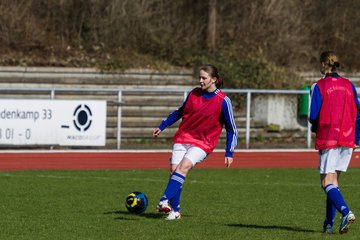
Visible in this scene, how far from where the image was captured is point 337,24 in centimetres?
3756

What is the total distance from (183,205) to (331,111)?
12.2ft

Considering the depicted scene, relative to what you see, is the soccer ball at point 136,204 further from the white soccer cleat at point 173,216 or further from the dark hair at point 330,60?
the dark hair at point 330,60

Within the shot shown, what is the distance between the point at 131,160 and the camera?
21.6 m

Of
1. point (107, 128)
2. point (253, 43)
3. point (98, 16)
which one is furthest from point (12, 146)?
point (253, 43)

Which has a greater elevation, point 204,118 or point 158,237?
point 204,118

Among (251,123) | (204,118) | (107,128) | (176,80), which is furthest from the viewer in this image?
(176,80)

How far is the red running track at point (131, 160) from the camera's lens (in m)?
20.1

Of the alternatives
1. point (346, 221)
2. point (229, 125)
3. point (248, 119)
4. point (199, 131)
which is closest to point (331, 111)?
point (346, 221)

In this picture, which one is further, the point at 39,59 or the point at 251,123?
the point at 39,59

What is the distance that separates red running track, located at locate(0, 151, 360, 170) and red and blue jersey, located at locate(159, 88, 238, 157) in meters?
8.74

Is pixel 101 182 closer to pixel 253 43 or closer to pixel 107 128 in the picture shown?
pixel 107 128

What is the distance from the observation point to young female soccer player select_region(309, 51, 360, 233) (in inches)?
382

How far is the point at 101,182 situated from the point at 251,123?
11.4 m

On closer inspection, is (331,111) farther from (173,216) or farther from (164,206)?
(173,216)
